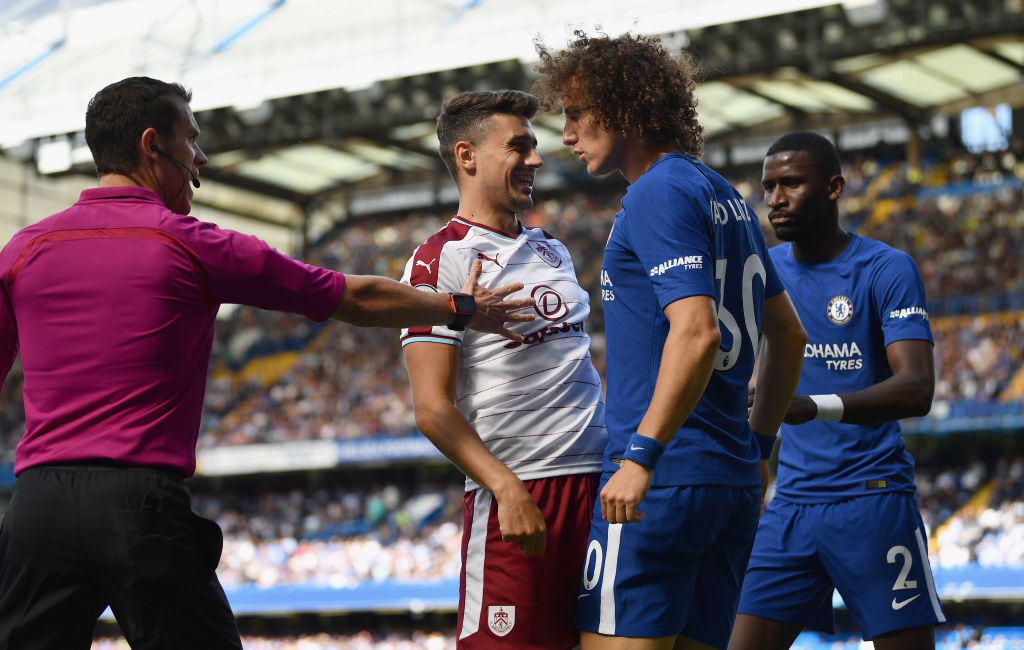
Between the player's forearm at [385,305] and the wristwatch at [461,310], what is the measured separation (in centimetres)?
3

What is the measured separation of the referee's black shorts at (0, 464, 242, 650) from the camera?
2.97 metres

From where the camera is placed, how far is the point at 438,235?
3.80m

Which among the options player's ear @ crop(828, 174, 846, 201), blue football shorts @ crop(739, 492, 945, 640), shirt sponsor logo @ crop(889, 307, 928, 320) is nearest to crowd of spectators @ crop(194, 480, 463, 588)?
blue football shorts @ crop(739, 492, 945, 640)

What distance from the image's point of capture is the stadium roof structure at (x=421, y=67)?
21.9 m

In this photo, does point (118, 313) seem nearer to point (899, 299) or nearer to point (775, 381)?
point (775, 381)

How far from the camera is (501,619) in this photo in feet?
11.1

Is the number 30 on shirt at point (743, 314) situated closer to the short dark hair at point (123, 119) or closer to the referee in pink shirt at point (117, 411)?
the referee in pink shirt at point (117, 411)

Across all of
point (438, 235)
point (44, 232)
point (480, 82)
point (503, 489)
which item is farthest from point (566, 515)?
point (480, 82)

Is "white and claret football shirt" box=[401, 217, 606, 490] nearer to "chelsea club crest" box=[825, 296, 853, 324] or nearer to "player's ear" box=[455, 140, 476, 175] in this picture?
"player's ear" box=[455, 140, 476, 175]

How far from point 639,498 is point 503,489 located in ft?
1.68

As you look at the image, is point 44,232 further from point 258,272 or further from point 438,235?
point 438,235

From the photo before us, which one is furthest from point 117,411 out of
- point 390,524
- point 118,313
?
point 390,524

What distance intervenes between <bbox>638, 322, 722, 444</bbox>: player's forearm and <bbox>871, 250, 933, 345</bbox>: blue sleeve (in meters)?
1.79

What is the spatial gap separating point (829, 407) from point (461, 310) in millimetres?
1494
